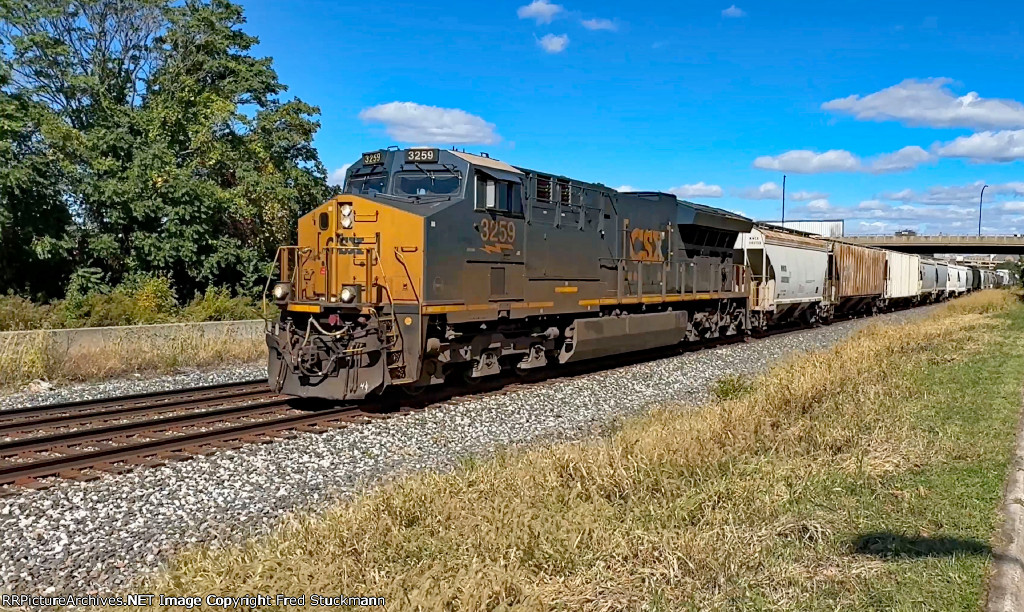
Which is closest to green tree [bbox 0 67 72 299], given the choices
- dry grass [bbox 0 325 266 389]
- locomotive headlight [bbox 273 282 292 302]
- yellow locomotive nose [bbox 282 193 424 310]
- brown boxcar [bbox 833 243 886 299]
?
dry grass [bbox 0 325 266 389]

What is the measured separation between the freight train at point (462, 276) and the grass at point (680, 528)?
11.2 ft

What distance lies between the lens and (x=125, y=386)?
40.4 ft

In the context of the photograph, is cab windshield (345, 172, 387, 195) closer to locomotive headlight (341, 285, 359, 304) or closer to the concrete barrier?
locomotive headlight (341, 285, 359, 304)

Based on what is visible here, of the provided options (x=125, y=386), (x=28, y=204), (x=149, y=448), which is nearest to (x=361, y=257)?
(x=149, y=448)

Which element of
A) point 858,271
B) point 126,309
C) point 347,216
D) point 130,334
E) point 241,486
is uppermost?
point 347,216

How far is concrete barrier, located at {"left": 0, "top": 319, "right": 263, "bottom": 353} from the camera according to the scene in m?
12.7

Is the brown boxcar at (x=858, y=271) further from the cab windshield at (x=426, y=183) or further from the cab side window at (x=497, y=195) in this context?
the cab windshield at (x=426, y=183)

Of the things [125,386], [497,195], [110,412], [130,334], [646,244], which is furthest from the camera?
[646,244]

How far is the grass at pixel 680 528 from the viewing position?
12.4 feet

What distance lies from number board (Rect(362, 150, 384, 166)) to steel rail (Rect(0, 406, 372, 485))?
3.75m

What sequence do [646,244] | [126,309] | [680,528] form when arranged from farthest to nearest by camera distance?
[126,309]
[646,244]
[680,528]

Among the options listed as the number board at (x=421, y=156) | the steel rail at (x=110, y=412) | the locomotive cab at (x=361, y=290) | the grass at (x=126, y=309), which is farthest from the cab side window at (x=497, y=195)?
the grass at (x=126, y=309)

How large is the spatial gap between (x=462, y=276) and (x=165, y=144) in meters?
11.2

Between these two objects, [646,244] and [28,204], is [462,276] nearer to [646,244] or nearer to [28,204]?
[646,244]
